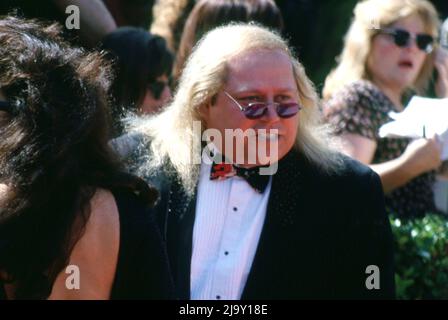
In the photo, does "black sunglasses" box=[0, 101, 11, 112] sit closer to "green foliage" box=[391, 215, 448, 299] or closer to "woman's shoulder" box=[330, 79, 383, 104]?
"green foliage" box=[391, 215, 448, 299]

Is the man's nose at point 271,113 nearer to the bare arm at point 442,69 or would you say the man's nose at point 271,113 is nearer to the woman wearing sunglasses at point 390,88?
the woman wearing sunglasses at point 390,88

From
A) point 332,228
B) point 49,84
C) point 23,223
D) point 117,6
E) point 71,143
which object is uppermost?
point 117,6

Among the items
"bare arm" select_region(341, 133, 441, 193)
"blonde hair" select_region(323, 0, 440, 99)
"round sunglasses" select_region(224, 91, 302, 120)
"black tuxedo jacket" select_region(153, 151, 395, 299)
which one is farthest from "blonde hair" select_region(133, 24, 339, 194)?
"blonde hair" select_region(323, 0, 440, 99)

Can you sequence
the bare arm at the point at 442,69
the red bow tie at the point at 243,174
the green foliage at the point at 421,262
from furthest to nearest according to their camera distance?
the bare arm at the point at 442,69 < the green foliage at the point at 421,262 < the red bow tie at the point at 243,174

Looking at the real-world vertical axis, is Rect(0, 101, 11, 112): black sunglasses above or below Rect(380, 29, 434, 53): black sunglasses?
A: below

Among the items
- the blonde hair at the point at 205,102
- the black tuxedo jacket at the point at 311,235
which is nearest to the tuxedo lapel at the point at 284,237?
the black tuxedo jacket at the point at 311,235

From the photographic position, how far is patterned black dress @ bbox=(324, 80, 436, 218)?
4.08m

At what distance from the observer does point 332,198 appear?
3.12m

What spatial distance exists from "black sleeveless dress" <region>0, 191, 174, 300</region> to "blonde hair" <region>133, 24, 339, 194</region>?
2.76ft

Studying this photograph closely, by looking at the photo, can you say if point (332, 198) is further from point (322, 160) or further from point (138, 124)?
point (138, 124)

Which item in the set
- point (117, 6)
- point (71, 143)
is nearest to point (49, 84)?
point (71, 143)

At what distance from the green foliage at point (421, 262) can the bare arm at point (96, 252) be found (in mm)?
1859

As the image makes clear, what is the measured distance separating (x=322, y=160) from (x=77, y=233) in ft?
4.07

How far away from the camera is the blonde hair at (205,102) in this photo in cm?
318
